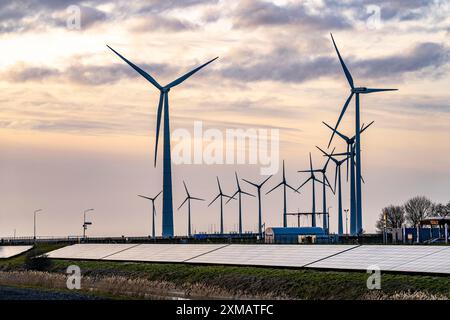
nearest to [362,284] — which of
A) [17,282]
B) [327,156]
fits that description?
[17,282]

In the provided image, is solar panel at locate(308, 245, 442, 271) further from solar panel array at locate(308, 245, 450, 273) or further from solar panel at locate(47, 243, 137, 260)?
solar panel at locate(47, 243, 137, 260)

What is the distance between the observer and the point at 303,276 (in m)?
79.4

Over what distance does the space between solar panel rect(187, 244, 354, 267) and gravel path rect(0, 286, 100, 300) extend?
23006 mm

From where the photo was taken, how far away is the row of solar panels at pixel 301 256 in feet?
252

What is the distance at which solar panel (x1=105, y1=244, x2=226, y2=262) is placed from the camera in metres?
107

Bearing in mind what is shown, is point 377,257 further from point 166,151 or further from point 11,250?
point 11,250

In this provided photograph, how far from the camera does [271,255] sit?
95125 millimetres

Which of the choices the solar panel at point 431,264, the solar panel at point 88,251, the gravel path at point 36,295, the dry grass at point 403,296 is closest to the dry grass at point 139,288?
the gravel path at point 36,295

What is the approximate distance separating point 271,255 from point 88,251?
45849 millimetres

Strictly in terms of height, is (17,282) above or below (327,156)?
below

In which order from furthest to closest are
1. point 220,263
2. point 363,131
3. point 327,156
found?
point 327,156
point 363,131
point 220,263

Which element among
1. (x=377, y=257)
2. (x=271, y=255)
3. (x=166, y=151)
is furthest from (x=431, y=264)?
(x=166, y=151)

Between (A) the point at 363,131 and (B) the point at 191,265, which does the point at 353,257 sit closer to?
(B) the point at 191,265
